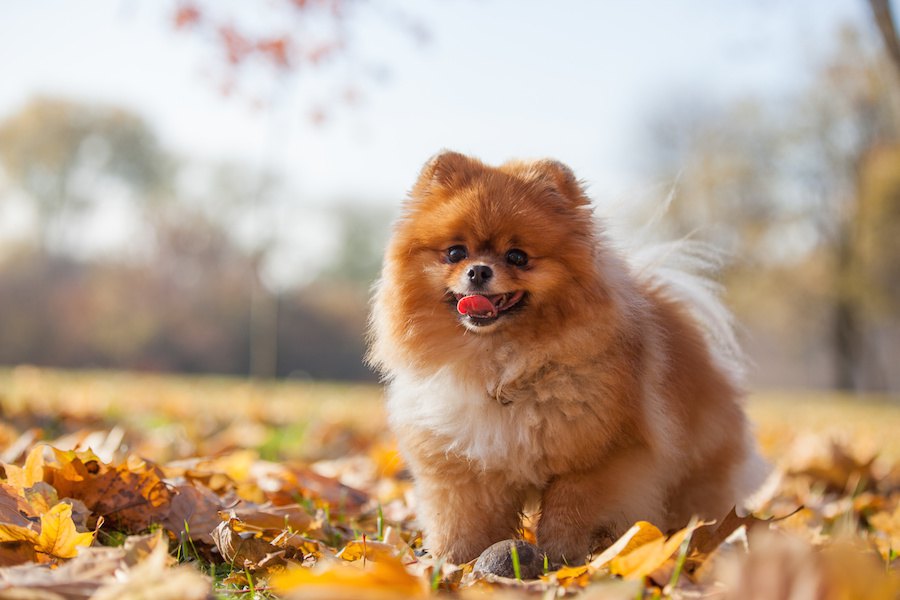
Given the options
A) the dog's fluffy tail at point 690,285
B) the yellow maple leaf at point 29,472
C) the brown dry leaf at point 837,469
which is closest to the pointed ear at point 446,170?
the dog's fluffy tail at point 690,285

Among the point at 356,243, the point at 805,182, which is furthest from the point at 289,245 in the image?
the point at 805,182

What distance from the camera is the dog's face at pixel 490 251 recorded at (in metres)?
2.47

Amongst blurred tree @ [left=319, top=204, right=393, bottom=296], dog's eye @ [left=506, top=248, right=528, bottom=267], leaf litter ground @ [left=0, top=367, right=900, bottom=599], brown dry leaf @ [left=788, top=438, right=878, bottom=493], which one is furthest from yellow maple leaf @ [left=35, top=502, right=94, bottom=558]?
blurred tree @ [left=319, top=204, right=393, bottom=296]

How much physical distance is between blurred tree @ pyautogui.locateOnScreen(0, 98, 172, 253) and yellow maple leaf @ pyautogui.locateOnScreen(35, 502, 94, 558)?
993 inches

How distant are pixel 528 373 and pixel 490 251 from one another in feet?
1.29

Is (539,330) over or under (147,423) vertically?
over

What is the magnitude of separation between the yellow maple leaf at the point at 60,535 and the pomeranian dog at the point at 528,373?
3.20 feet

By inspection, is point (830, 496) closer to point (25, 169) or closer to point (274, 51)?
point (274, 51)

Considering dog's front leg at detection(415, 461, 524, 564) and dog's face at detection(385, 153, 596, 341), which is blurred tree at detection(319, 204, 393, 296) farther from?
dog's front leg at detection(415, 461, 524, 564)

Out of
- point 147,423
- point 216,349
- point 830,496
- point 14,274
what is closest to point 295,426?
point 147,423

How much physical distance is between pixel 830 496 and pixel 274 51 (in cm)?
788

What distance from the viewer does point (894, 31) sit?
4.34 meters

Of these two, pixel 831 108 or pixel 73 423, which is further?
pixel 831 108

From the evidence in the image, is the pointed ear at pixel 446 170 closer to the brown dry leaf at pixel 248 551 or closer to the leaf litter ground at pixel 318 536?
the leaf litter ground at pixel 318 536
